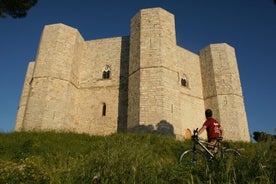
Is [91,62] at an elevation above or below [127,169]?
above

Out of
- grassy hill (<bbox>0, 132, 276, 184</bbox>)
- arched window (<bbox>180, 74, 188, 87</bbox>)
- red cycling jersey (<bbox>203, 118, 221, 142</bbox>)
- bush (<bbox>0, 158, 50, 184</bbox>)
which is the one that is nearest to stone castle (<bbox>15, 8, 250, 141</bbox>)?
arched window (<bbox>180, 74, 188, 87</bbox>)

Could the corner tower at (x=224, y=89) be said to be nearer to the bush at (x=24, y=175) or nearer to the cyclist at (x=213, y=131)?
the cyclist at (x=213, y=131)

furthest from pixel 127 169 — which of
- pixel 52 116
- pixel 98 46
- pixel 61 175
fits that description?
pixel 98 46

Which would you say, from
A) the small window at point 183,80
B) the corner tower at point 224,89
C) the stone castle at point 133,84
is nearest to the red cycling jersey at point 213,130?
the stone castle at point 133,84

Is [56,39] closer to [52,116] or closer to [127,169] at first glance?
[52,116]

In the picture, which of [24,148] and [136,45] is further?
[136,45]

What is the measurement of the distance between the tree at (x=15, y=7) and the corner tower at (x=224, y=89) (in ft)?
50.5

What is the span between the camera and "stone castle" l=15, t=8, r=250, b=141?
16.4m

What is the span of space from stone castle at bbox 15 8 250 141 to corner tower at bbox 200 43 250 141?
75 mm

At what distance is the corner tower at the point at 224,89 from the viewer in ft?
64.1

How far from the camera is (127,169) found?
3.41 metres

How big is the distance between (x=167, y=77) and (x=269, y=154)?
43.2 ft

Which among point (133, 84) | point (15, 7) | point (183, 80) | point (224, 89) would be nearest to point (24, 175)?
point (15, 7)

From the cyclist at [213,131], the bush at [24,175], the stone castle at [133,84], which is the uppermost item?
the stone castle at [133,84]
